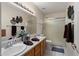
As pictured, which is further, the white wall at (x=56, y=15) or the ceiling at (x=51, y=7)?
the white wall at (x=56, y=15)

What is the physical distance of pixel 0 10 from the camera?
1.54 m

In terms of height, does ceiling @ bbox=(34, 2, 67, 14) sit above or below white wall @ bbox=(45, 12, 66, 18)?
above

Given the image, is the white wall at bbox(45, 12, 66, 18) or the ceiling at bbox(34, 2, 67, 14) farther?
the white wall at bbox(45, 12, 66, 18)

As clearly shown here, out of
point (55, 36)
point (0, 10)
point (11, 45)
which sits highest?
point (0, 10)

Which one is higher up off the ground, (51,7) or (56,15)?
(51,7)

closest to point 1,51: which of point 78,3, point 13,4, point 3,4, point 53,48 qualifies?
point 3,4

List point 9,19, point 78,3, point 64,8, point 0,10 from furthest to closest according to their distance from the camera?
point 64,8 < point 9,19 < point 0,10 < point 78,3

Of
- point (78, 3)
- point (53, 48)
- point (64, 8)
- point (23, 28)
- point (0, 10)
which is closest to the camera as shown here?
point (78, 3)

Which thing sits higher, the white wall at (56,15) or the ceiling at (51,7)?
the ceiling at (51,7)

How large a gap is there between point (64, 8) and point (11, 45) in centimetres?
128

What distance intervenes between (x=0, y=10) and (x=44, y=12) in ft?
2.98

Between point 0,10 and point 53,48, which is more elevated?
point 0,10

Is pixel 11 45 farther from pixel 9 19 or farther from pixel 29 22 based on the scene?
pixel 29 22

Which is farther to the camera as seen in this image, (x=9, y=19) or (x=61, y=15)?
(x=61, y=15)
